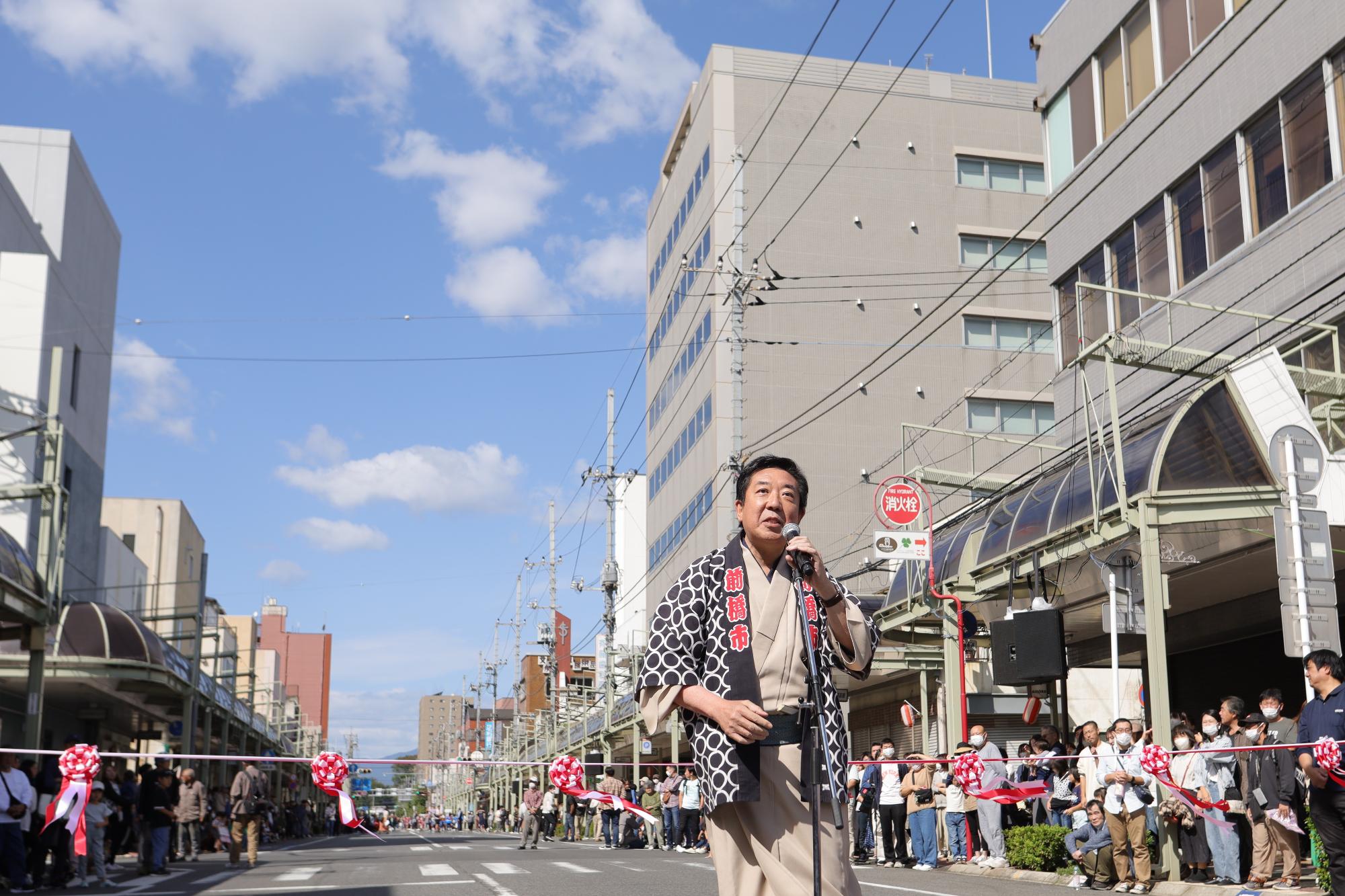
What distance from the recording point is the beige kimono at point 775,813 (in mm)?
4379

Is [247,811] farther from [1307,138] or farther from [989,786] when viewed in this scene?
[1307,138]

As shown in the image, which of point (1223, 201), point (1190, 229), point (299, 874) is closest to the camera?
point (299, 874)

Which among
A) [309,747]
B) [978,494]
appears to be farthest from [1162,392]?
[309,747]

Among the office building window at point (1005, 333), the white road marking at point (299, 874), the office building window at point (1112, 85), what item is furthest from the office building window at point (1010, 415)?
the white road marking at point (299, 874)

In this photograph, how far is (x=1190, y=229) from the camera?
2352cm

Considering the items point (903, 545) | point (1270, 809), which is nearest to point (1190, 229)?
point (903, 545)

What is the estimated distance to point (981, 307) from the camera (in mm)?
52875

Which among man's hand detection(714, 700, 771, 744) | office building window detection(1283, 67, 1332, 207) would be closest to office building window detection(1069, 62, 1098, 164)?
office building window detection(1283, 67, 1332, 207)

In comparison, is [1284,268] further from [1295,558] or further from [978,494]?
[978,494]

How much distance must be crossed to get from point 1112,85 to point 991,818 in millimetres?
15370

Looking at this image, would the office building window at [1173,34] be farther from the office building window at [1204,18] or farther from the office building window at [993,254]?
the office building window at [993,254]

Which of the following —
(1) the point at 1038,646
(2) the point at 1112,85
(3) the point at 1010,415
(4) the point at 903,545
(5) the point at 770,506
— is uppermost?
(2) the point at 1112,85

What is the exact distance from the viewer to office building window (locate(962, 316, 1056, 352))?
52.8 m

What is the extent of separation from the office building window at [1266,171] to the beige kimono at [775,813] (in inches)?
741
